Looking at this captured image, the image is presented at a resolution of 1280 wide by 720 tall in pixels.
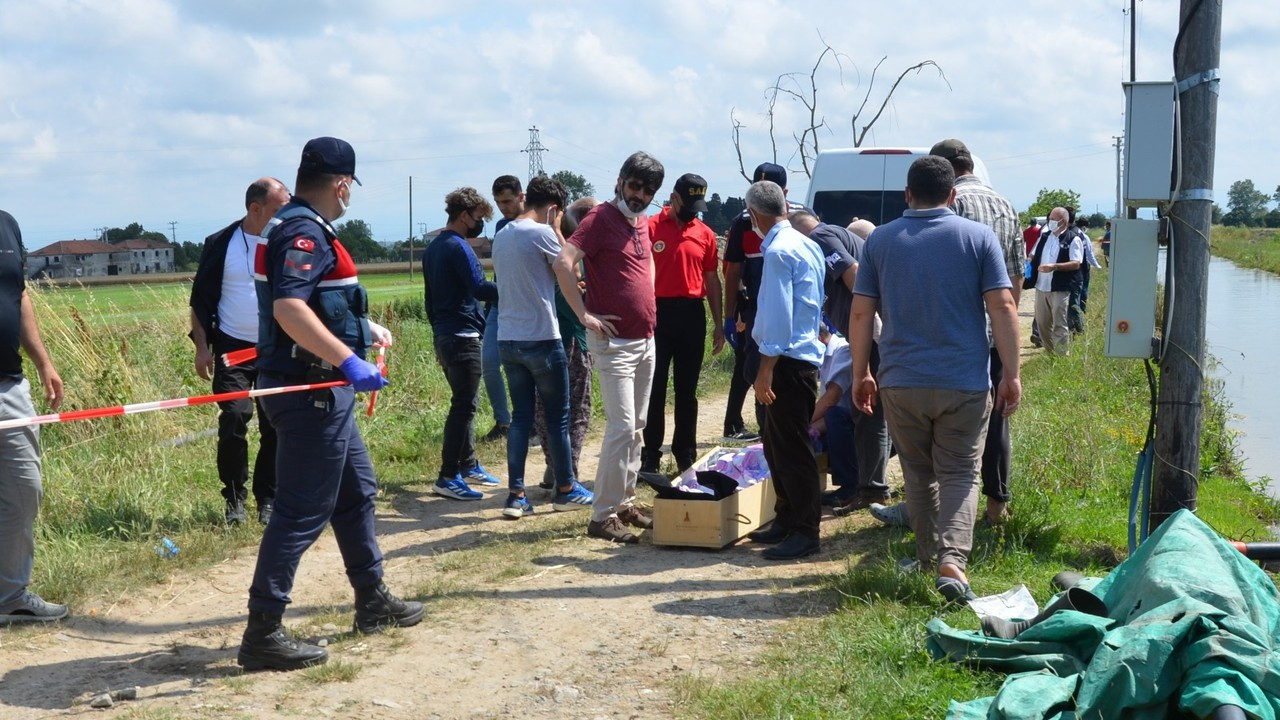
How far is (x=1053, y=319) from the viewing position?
14031mm

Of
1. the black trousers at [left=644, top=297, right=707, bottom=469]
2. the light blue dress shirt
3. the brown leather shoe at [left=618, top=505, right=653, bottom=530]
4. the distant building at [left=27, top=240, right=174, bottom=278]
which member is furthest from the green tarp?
the distant building at [left=27, top=240, right=174, bottom=278]

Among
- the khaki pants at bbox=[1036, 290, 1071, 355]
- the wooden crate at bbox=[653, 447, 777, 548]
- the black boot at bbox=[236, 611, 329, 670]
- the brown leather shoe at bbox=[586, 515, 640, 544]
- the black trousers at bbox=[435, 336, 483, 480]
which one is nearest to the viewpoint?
the black boot at bbox=[236, 611, 329, 670]

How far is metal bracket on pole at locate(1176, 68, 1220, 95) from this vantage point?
5.02 metres

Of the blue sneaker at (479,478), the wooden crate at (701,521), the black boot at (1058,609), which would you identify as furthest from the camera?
the blue sneaker at (479,478)

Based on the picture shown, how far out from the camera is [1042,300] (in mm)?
14062

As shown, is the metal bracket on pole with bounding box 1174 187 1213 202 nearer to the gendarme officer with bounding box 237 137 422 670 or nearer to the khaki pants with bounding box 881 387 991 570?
the khaki pants with bounding box 881 387 991 570

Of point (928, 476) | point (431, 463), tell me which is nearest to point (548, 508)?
point (431, 463)

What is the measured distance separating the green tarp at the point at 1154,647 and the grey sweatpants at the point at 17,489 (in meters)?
3.82

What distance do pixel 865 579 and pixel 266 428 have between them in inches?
134

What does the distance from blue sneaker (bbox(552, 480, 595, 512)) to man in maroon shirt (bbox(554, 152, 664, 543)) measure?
750 mm

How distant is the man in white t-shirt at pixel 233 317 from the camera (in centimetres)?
639

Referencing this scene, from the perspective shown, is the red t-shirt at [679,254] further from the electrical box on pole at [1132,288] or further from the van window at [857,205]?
the van window at [857,205]

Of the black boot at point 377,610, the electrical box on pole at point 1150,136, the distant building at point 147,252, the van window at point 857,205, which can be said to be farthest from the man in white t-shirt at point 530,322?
the distant building at point 147,252

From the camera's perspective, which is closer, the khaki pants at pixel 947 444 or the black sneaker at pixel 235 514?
the khaki pants at pixel 947 444
